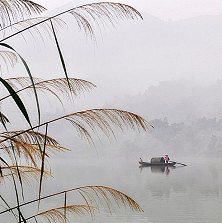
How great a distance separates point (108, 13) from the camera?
212 centimetres

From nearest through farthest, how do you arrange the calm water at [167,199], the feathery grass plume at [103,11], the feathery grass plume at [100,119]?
1. the feathery grass plume at [103,11]
2. the feathery grass plume at [100,119]
3. the calm water at [167,199]

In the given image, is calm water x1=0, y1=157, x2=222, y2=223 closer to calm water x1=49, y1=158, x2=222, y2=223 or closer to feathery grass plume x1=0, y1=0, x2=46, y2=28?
calm water x1=49, y1=158, x2=222, y2=223

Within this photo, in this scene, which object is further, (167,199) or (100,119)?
(167,199)

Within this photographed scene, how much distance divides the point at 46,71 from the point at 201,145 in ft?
305

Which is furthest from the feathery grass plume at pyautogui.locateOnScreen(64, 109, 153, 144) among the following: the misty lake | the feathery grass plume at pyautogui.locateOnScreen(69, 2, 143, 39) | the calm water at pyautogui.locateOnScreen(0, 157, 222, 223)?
the calm water at pyautogui.locateOnScreen(0, 157, 222, 223)

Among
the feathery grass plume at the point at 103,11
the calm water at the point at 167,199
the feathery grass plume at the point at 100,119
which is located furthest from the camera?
the calm water at the point at 167,199

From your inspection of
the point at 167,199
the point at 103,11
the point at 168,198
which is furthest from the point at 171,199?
the point at 103,11

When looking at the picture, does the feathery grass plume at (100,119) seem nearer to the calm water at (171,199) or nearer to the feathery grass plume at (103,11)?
the feathery grass plume at (103,11)

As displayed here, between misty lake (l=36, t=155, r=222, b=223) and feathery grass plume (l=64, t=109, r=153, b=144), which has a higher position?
feathery grass plume (l=64, t=109, r=153, b=144)

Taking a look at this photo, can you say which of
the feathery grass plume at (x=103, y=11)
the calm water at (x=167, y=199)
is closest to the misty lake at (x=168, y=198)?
the calm water at (x=167, y=199)

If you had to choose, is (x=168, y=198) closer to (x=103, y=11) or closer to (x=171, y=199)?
(x=171, y=199)

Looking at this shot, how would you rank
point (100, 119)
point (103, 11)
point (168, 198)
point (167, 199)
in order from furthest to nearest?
point (168, 198) < point (167, 199) < point (100, 119) < point (103, 11)

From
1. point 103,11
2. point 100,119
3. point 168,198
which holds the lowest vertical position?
point 168,198

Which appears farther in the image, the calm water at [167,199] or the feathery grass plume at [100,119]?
the calm water at [167,199]
